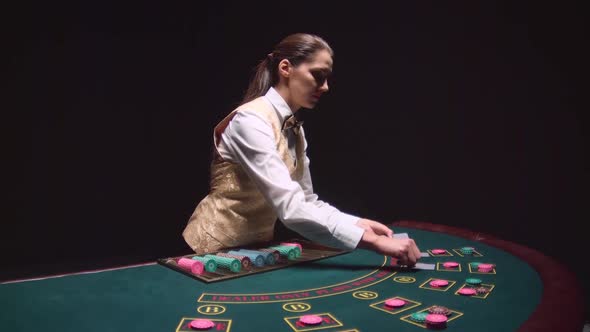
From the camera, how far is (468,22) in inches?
153

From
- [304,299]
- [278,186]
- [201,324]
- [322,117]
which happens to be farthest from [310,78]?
[322,117]

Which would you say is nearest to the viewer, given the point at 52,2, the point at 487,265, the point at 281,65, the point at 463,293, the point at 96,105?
the point at 463,293

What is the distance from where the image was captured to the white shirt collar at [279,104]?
237 cm

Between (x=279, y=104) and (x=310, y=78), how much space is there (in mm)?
187

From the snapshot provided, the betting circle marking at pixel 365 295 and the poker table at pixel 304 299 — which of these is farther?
the betting circle marking at pixel 365 295

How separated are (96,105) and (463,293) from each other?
315cm

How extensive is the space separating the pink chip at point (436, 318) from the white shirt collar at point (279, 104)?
1253mm

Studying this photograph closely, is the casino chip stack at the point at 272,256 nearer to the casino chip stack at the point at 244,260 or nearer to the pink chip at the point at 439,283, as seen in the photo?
the casino chip stack at the point at 244,260

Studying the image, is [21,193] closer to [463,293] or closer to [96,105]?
[96,105]

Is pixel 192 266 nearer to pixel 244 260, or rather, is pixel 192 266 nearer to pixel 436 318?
pixel 244 260

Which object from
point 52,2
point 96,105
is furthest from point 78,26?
point 96,105

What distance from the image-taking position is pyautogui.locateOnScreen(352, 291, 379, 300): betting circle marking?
1592 mm

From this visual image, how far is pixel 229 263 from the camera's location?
73.7 inches

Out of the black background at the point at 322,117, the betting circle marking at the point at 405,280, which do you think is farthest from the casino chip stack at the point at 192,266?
the black background at the point at 322,117
